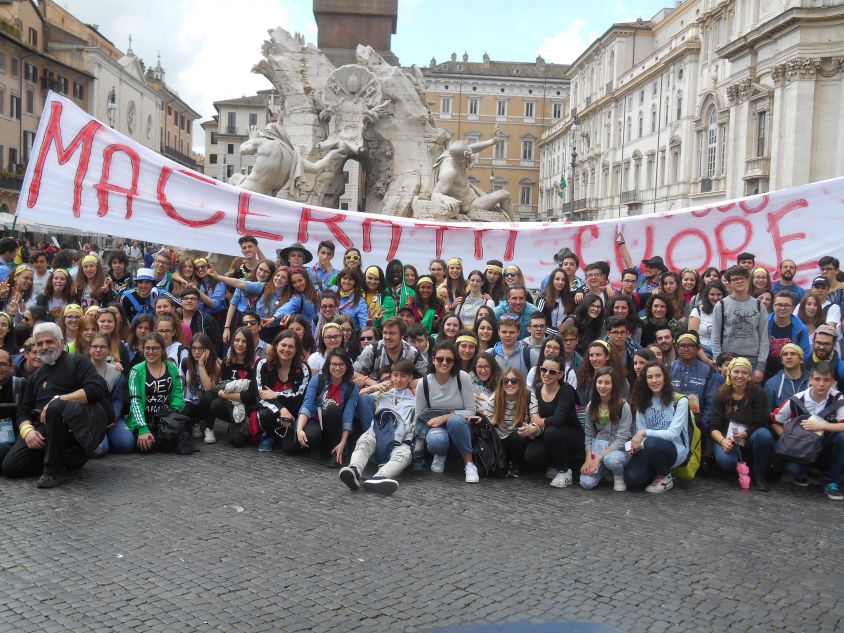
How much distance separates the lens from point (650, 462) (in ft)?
21.5

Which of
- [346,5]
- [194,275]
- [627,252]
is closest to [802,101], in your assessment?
[346,5]

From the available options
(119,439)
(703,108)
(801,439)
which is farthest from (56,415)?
(703,108)

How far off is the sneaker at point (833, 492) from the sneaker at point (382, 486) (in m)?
3.22

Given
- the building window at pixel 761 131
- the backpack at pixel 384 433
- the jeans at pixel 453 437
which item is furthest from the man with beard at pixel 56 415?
the building window at pixel 761 131

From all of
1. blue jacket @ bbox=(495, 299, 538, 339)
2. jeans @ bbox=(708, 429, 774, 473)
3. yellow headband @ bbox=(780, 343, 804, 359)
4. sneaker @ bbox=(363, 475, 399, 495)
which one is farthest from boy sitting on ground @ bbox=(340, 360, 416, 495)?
yellow headband @ bbox=(780, 343, 804, 359)

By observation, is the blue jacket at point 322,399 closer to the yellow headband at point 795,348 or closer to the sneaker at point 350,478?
the sneaker at point 350,478

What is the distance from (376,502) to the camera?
6047 mm

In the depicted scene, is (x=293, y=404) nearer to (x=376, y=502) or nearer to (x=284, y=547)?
(x=376, y=502)

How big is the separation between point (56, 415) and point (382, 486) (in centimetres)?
235

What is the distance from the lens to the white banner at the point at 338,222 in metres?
9.26

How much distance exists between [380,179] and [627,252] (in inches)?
316

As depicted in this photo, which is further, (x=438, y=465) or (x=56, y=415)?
(x=438, y=465)

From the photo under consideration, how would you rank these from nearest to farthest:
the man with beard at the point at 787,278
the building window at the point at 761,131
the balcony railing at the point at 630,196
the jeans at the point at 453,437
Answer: the jeans at the point at 453,437 → the man with beard at the point at 787,278 → the building window at the point at 761,131 → the balcony railing at the point at 630,196

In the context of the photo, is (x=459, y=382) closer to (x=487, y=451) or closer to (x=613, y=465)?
(x=487, y=451)
